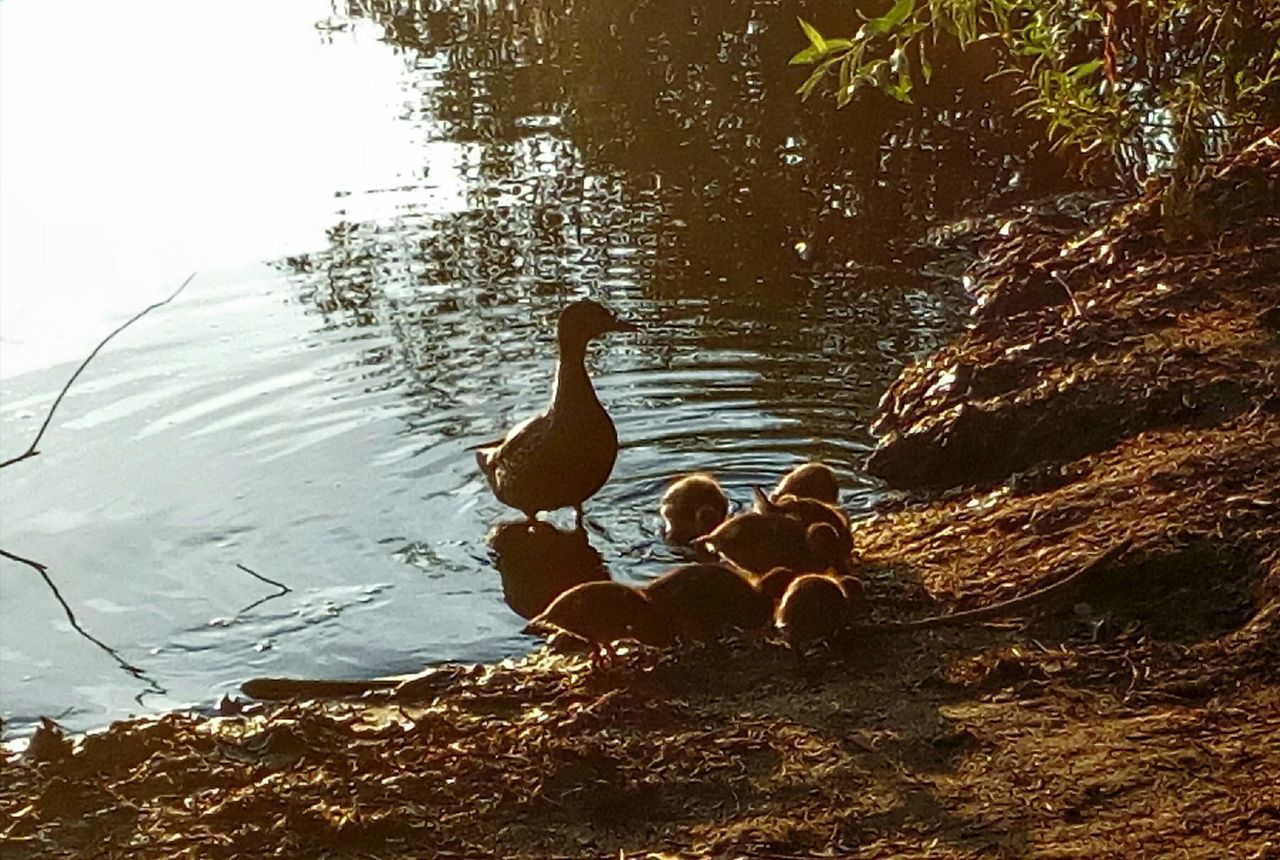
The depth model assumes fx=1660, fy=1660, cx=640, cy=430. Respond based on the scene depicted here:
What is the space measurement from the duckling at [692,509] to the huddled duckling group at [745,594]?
0.27m

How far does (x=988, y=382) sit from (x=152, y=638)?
144 inches

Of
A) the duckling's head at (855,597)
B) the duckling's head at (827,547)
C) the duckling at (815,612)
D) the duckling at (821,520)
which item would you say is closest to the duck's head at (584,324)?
the duckling at (821,520)

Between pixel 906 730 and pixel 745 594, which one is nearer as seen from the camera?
pixel 906 730

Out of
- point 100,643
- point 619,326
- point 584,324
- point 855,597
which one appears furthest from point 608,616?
point 619,326

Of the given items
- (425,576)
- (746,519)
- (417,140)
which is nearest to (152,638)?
(425,576)

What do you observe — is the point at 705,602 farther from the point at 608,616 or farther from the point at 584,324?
the point at 584,324

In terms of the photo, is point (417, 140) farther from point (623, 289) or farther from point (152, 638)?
point (152, 638)

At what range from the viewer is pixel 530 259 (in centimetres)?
1020

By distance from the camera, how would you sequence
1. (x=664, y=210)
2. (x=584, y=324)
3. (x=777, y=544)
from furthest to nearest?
(x=664, y=210)
(x=584, y=324)
(x=777, y=544)

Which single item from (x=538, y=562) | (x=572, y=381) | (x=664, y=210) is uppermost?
(x=664, y=210)

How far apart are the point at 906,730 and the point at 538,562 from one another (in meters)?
2.54

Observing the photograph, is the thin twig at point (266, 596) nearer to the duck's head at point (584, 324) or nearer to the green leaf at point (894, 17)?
the duck's head at point (584, 324)

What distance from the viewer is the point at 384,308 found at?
948 centimetres

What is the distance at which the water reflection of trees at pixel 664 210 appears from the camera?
873 centimetres
